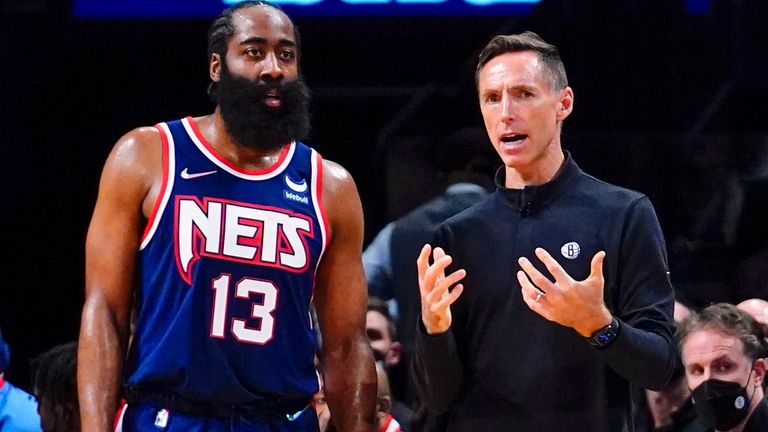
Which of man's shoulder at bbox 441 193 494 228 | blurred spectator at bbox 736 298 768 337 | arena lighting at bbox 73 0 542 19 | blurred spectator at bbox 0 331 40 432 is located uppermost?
arena lighting at bbox 73 0 542 19

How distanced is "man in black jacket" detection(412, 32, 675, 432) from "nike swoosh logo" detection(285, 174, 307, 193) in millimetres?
346

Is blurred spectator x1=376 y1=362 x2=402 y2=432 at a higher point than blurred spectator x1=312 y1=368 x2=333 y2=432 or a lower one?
higher

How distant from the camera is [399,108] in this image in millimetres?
6406

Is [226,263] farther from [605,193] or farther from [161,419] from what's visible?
[605,193]

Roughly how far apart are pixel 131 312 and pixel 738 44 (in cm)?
386

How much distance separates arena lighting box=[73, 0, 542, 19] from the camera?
6.18m

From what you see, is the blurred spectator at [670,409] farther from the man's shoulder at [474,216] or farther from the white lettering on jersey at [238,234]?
the white lettering on jersey at [238,234]

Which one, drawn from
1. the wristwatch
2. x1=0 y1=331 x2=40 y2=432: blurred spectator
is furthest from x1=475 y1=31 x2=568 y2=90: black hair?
x1=0 y1=331 x2=40 y2=432: blurred spectator

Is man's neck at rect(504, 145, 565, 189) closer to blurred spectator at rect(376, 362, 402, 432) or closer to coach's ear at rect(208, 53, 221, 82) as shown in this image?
coach's ear at rect(208, 53, 221, 82)

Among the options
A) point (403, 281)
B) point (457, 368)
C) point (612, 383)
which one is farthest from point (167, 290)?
point (403, 281)

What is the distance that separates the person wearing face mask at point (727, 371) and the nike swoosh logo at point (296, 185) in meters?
1.51

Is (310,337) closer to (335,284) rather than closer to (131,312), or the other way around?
(335,284)

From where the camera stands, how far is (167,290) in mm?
2990

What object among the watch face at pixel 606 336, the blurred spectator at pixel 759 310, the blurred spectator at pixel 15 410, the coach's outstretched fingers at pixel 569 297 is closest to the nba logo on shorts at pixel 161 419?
the coach's outstretched fingers at pixel 569 297
